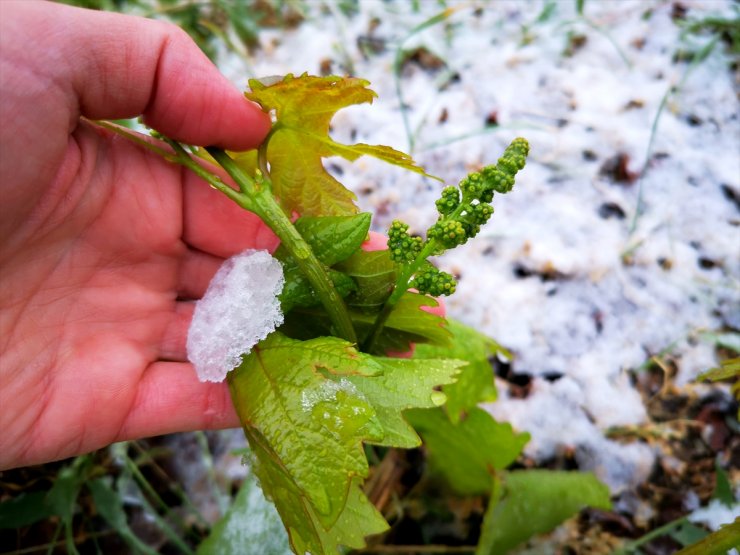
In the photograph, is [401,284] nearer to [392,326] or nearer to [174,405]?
[392,326]

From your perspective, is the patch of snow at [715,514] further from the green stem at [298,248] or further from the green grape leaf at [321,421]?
the green stem at [298,248]

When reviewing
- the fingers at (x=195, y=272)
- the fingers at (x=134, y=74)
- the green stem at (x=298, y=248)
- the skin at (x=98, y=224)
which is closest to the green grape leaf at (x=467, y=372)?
the skin at (x=98, y=224)

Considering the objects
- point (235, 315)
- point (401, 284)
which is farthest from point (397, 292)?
point (235, 315)

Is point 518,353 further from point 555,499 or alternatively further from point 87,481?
point 87,481

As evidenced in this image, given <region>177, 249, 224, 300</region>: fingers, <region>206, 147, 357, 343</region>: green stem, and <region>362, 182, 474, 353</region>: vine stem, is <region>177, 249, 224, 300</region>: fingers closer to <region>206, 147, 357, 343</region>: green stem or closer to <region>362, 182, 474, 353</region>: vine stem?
<region>206, 147, 357, 343</region>: green stem

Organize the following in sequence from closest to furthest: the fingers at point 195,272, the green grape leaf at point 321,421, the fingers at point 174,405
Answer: the green grape leaf at point 321,421 → the fingers at point 174,405 → the fingers at point 195,272

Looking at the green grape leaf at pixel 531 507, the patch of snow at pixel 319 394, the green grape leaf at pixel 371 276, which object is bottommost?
the green grape leaf at pixel 531 507

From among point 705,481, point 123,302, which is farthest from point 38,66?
point 705,481
